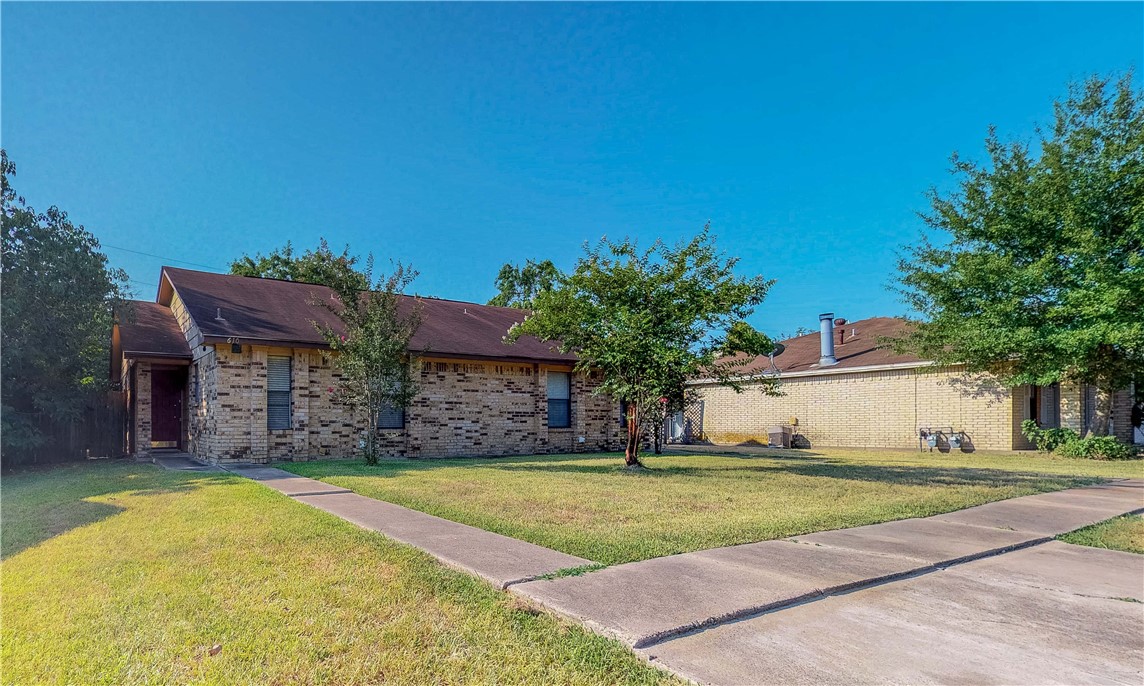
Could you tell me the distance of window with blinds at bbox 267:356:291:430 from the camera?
13336 mm

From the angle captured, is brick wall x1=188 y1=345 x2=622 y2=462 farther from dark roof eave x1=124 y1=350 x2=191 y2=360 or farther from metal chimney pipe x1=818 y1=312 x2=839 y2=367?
metal chimney pipe x1=818 y1=312 x2=839 y2=367

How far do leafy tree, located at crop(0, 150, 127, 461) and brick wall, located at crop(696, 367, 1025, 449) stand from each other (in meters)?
18.2

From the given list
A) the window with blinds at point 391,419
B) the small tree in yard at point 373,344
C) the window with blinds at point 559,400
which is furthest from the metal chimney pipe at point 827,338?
the small tree in yard at point 373,344

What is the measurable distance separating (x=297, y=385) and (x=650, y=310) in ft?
26.7

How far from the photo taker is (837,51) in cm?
1263

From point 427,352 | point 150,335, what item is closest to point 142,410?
point 150,335

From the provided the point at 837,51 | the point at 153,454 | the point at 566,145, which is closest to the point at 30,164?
the point at 153,454

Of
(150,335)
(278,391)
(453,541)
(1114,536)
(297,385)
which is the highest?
(150,335)

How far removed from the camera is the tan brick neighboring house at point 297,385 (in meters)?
12.9

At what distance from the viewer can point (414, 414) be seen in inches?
586

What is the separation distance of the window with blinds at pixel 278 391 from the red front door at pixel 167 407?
5.33 m

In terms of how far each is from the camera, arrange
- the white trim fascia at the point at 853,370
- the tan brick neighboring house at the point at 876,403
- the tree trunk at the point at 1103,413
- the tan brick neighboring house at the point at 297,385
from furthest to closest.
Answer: the white trim fascia at the point at 853,370 < the tan brick neighboring house at the point at 876,403 < the tree trunk at the point at 1103,413 < the tan brick neighboring house at the point at 297,385

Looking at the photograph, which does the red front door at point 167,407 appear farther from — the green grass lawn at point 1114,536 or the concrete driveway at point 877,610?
the green grass lawn at point 1114,536

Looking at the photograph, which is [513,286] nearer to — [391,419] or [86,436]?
[391,419]
